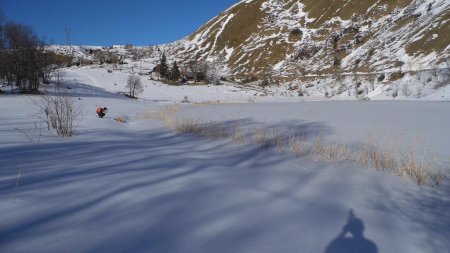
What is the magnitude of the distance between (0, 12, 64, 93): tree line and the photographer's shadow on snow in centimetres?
3050

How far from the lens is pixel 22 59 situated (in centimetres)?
2995

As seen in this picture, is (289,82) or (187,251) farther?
(289,82)

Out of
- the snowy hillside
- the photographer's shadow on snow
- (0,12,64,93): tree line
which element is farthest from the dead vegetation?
(0,12,64,93): tree line

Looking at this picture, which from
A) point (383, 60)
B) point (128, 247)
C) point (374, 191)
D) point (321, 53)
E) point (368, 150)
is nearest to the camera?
point (128, 247)

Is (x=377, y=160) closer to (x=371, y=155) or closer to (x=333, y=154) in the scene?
(x=371, y=155)

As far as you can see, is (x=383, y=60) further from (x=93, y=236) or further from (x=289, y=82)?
(x=93, y=236)

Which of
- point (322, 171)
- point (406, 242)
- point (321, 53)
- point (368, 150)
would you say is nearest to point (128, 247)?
point (406, 242)

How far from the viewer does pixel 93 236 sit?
1.89 m

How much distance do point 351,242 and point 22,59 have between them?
34.3 metres

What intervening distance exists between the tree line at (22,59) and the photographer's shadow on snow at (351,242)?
30.5 meters

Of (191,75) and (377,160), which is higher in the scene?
(191,75)

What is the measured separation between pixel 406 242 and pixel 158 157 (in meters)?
2.83

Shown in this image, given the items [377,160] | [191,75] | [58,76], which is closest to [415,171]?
[377,160]

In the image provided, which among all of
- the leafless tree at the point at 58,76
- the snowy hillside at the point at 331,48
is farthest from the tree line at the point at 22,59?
the snowy hillside at the point at 331,48
